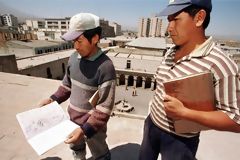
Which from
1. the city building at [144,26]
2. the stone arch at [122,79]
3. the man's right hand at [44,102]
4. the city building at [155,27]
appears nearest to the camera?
the man's right hand at [44,102]

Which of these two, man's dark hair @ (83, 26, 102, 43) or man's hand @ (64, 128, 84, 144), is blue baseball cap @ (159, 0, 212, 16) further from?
man's hand @ (64, 128, 84, 144)

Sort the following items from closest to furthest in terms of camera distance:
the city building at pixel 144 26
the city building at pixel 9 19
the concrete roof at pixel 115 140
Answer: the concrete roof at pixel 115 140 → the city building at pixel 144 26 → the city building at pixel 9 19

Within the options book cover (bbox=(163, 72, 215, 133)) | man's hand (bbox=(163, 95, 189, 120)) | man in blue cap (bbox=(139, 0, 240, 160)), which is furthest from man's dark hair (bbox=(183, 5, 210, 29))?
man's hand (bbox=(163, 95, 189, 120))

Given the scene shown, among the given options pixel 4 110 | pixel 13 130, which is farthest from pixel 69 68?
pixel 4 110

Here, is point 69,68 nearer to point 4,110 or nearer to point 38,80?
point 4,110

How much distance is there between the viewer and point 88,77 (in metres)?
2.00

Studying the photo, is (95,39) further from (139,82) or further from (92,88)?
(139,82)

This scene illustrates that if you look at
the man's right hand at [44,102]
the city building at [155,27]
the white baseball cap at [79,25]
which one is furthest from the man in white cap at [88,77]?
the city building at [155,27]

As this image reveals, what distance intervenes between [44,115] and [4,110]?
3.65m

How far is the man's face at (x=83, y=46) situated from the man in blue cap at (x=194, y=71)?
80 centimetres

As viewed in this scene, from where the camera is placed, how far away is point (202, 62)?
137 cm

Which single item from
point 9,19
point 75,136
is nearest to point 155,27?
point 9,19

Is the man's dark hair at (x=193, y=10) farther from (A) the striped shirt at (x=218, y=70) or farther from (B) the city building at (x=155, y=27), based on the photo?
(B) the city building at (x=155, y=27)

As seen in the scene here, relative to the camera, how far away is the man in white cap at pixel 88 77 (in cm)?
183
